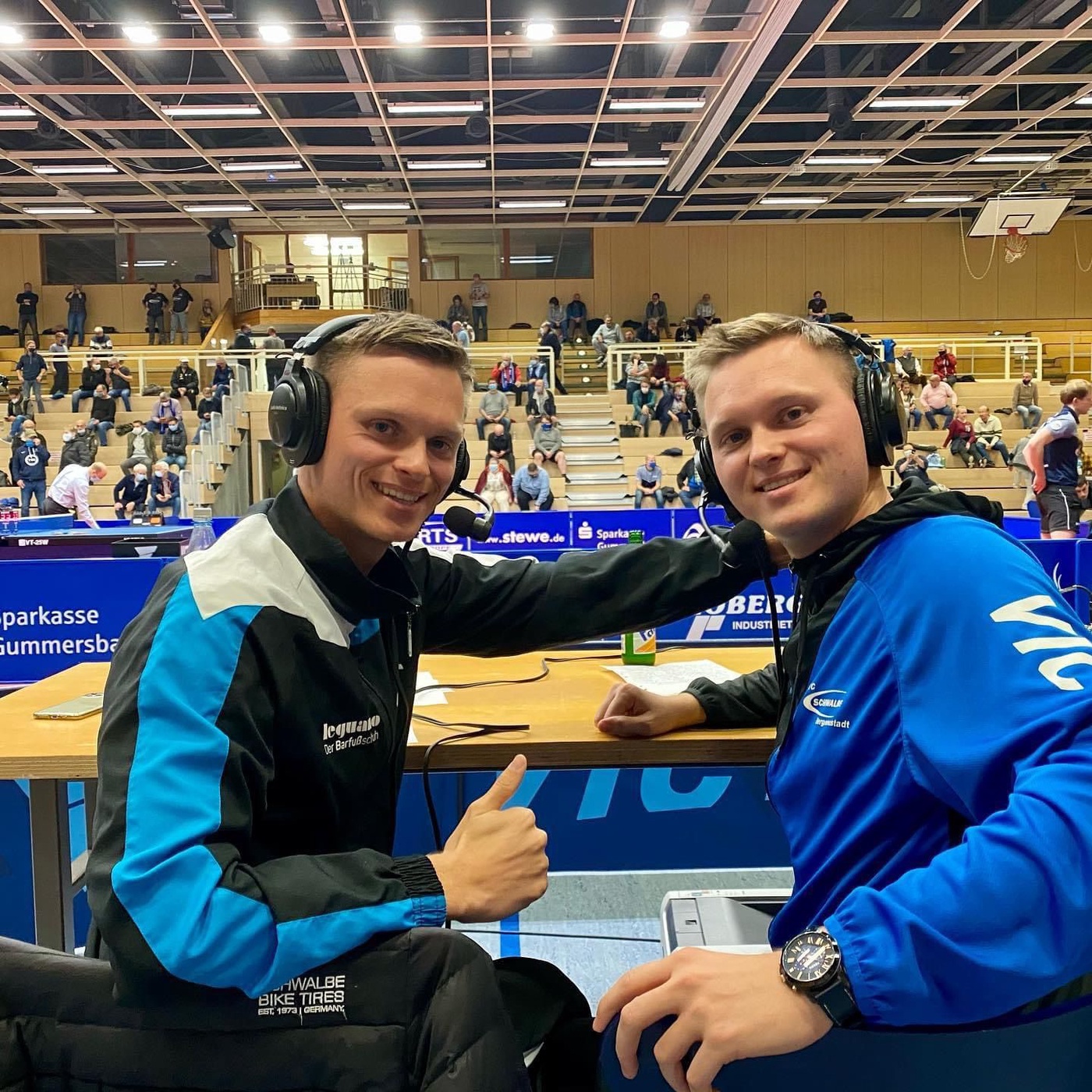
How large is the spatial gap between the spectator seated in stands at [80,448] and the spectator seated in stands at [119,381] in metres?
1.70

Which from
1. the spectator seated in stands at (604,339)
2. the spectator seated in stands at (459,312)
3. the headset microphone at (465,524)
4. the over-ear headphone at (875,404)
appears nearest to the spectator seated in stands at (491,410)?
the spectator seated in stands at (604,339)

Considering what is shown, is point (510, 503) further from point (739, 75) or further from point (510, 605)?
point (510, 605)

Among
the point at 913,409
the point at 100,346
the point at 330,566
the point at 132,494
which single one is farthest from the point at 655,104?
the point at 330,566

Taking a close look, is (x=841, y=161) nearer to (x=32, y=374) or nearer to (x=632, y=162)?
(x=632, y=162)

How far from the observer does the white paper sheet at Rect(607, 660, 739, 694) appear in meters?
1.91

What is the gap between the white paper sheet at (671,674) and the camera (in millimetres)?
1907

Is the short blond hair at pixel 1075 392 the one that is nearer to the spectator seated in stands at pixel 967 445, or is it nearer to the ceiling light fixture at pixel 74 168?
the spectator seated in stands at pixel 967 445

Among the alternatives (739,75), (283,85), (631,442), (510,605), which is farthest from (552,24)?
(510,605)

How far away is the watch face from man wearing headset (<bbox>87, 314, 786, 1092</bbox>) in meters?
0.26

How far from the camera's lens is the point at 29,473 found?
12859 millimetres

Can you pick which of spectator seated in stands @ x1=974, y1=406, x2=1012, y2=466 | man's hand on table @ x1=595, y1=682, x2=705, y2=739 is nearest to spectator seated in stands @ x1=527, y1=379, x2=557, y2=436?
spectator seated in stands @ x1=974, y1=406, x2=1012, y2=466

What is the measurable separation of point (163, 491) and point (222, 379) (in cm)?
324

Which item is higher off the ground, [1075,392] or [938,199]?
[938,199]

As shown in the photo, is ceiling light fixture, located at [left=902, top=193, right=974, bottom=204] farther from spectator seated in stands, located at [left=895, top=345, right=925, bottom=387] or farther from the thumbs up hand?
the thumbs up hand
